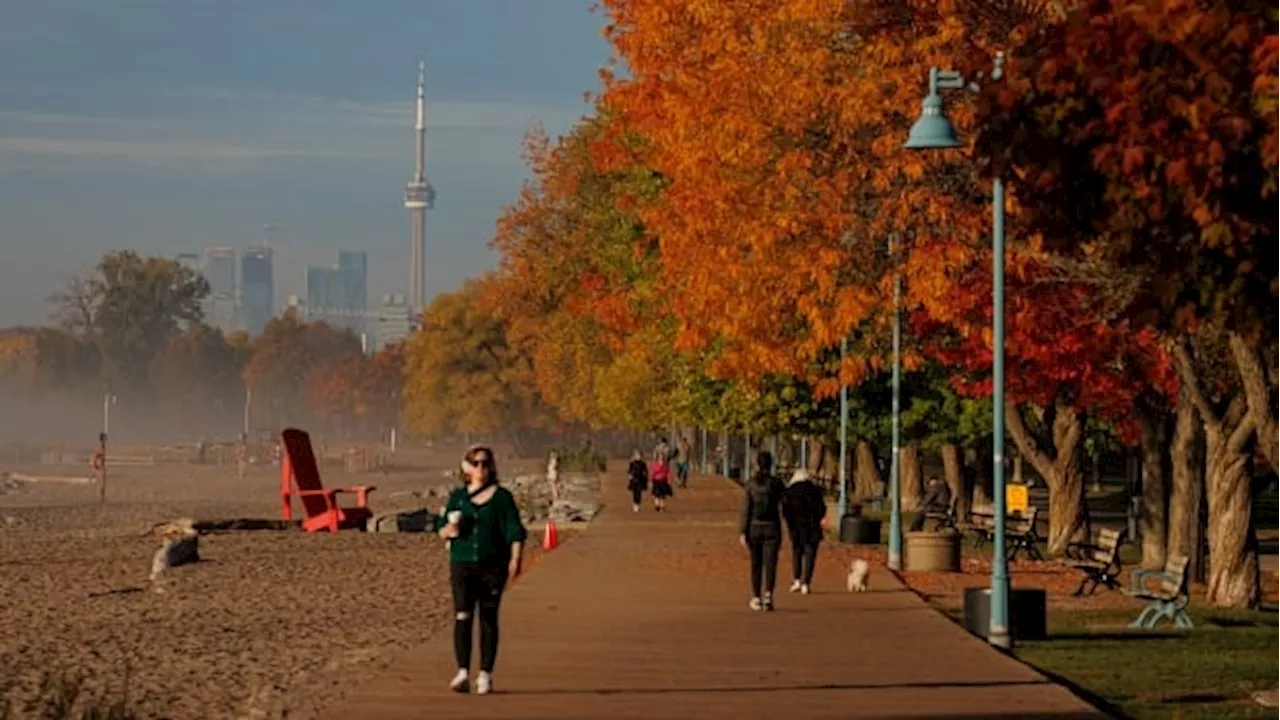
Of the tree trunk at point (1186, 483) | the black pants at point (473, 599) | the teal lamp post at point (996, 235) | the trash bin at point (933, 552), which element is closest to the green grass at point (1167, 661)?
the teal lamp post at point (996, 235)

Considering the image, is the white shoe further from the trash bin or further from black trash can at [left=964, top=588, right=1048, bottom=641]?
the trash bin

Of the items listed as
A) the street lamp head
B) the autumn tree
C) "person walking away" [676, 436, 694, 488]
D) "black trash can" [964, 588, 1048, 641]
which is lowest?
"black trash can" [964, 588, 1048, 641]

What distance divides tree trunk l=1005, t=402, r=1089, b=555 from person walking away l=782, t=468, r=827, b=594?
13.9 meters

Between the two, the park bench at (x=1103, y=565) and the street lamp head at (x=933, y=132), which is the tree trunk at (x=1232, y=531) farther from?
the street lamp head at (x=933, y=132)

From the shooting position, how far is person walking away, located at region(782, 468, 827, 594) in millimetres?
32688

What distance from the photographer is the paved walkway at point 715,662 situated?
63.7ft

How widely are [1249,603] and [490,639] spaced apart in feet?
50.6

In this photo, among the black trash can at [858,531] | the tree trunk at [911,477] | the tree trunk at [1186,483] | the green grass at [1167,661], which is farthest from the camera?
the tree trunk at [911,477]

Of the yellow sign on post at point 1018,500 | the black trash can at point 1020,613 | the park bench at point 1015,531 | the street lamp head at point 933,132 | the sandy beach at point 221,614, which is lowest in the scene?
the sandy beach at point 221,614

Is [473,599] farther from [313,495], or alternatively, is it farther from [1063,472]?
[313,495]

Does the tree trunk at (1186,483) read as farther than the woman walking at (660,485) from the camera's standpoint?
No

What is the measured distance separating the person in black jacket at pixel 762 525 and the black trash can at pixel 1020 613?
3.31 meters

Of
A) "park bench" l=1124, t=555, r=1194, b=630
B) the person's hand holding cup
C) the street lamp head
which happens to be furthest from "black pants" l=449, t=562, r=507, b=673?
"park bench" l=1124, t=555, r=1194, b=630

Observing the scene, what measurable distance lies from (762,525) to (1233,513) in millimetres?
6969
